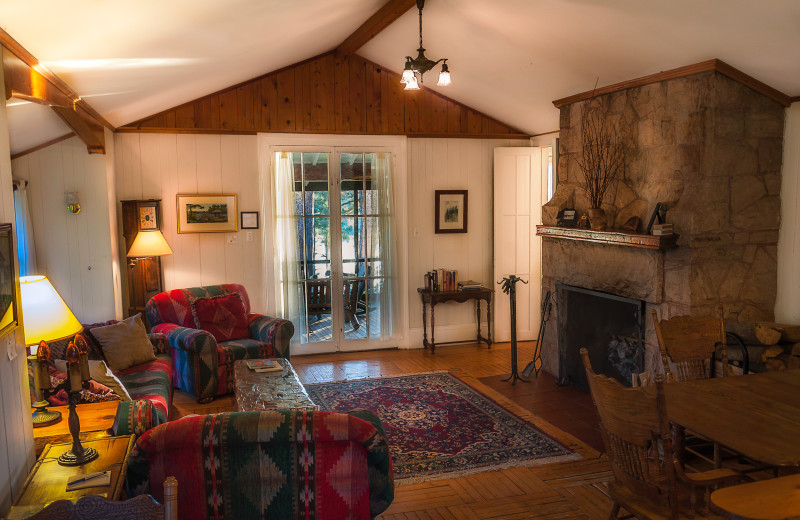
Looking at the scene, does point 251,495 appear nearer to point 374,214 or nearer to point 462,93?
point 374,214

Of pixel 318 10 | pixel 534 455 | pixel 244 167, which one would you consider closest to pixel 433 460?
pixel 534 455

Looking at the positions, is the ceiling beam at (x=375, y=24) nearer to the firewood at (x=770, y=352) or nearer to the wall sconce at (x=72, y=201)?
the wall sconce at (x=72, y=201)

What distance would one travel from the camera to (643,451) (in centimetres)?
221

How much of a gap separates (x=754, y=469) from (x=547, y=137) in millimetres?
4778

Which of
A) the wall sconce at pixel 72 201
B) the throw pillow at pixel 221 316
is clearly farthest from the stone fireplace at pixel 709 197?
the wall sconce at pixel 72 201

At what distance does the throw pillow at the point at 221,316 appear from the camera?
553 centimetres

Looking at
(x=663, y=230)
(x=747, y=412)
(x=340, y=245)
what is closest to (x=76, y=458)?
(x=747, y=412)

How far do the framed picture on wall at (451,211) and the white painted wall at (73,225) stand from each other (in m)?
3.34

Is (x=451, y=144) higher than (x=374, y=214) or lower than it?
higher

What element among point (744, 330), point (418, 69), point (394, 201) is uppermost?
point (418, 69)

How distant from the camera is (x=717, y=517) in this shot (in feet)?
7.38

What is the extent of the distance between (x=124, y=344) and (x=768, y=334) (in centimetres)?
436

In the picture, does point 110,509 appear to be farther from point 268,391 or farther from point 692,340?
point 692,340

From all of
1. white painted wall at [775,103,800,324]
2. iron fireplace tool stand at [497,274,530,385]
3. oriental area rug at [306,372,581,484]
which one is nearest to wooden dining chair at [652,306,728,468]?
oriental area rug at [306,372,581,484]
